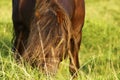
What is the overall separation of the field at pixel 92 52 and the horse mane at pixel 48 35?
4.5 inches

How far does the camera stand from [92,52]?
25.1 feet

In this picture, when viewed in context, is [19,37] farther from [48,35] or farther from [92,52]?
[92,52]

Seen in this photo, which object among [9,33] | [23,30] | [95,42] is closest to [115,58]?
[95,42]

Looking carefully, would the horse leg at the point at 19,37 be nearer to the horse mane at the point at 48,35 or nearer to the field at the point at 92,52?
the field at the point at 92,52

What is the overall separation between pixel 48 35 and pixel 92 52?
158 inches

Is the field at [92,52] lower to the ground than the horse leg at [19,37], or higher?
lower

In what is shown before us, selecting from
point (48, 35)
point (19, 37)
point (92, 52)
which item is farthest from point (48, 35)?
point (92, 52)

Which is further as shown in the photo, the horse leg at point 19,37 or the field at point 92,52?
the horse leg at point 19,37

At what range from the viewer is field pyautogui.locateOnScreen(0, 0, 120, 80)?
3734 mm

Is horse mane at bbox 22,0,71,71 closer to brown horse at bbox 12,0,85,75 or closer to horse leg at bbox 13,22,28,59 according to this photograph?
brown horse at bbox 12,0,85,75

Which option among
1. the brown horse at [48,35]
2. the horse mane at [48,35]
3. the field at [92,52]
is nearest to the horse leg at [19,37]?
the field at [92,52]

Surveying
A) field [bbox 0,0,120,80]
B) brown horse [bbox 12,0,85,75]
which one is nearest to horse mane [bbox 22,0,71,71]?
brown horse [bbox 12,0,85,75]

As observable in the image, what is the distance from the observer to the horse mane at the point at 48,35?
3668 mm

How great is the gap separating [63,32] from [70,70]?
4.72ft
